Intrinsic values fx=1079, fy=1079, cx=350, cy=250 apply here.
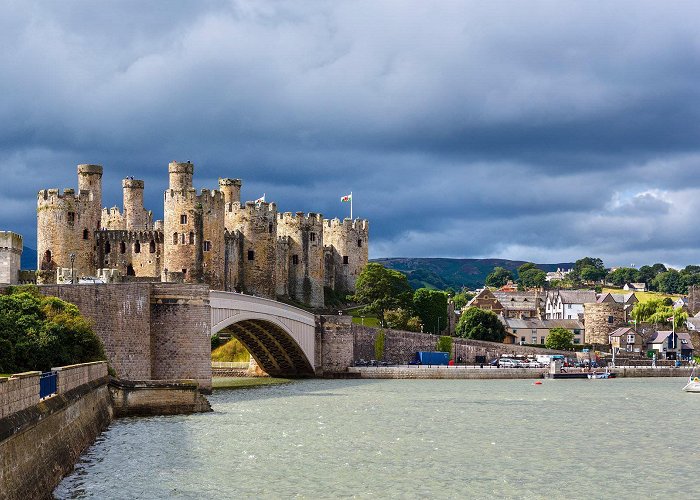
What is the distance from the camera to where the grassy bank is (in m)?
58.2

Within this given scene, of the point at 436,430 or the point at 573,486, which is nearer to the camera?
the point at 573,486

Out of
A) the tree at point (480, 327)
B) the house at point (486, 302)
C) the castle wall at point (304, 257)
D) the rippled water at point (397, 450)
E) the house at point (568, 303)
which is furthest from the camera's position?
the house at point (486, 302)

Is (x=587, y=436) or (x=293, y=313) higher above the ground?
(x=293, y=313)

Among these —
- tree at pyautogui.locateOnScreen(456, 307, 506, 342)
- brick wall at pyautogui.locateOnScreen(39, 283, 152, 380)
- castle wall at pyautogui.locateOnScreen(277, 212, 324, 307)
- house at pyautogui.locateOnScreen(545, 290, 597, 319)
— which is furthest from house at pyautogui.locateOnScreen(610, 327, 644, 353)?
brick wall at pyautogui.locateOnScreen(39, 283, 152, 380)

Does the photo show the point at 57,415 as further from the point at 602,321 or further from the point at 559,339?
the point at 602,321

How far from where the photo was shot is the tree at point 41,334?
3447 cm

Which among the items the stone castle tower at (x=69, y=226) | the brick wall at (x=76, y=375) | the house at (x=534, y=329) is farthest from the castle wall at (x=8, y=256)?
the house at (x=534, y=329)

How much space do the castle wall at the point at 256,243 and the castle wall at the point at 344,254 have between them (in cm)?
1331

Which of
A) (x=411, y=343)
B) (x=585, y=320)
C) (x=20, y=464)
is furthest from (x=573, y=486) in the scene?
(x=585, y=320)

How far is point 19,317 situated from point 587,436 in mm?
19514

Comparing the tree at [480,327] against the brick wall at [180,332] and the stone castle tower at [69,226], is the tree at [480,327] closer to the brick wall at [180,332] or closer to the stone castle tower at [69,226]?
the stone castle tower at [69,226]

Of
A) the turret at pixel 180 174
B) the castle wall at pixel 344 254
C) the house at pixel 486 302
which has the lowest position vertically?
the house at pixel 486 302

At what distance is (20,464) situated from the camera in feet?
57.8

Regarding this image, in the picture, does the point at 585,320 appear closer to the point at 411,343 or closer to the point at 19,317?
the point at 411,343
